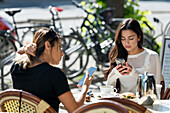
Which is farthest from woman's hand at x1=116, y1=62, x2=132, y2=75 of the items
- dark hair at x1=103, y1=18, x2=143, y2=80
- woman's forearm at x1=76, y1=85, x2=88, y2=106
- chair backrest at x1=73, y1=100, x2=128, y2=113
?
chair backrest at x1=73, y1=100, x2=128, y2=113

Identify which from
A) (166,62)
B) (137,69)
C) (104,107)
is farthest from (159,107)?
(166,62)

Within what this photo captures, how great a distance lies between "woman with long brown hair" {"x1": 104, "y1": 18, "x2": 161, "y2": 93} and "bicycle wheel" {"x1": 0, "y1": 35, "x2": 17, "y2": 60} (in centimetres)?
351

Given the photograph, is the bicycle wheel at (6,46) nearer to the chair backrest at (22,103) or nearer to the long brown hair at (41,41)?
the long brown hair at (41,41)

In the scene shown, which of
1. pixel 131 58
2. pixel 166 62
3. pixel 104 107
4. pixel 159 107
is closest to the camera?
pixel 104 107

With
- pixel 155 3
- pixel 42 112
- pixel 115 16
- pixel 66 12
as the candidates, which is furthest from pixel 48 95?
pixel 155 3

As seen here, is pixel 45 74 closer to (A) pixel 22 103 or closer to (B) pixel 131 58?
(A) pixel 22 103

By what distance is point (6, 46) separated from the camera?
26.2 feet

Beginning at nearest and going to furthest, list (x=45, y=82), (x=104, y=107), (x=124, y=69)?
(x=104, y=107), (x=45, y=82), (x=124, y=69)

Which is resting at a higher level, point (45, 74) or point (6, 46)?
point (45, 74)

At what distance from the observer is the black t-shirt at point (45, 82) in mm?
3453

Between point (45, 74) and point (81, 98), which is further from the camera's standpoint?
point (81, 98)

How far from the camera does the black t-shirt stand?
345 cm

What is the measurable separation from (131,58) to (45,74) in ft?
4.42

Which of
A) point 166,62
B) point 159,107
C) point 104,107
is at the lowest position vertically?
point 159,107
